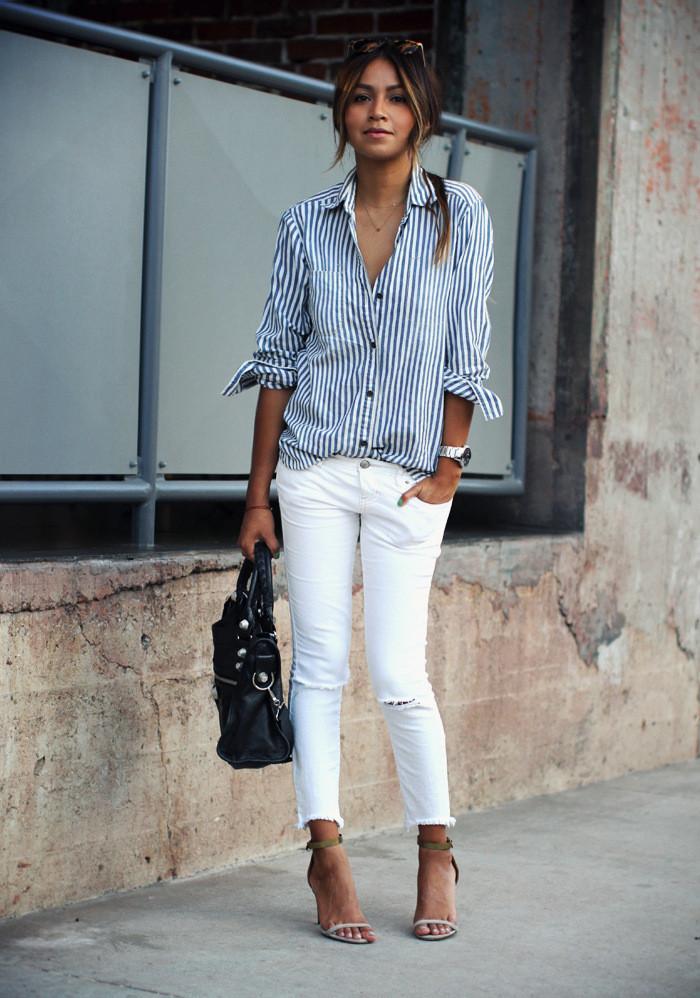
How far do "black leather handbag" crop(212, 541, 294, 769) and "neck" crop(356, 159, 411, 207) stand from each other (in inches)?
33.2

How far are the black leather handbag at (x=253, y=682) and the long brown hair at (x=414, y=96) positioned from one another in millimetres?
855

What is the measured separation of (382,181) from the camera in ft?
11.2

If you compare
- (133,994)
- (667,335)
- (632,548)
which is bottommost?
(133,994)

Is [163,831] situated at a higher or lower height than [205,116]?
lower

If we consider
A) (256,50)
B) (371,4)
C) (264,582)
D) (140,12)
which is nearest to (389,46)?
(264,582)

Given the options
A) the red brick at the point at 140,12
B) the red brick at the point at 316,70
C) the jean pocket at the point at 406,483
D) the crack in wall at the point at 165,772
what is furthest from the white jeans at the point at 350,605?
the red brick at the point at 140,12

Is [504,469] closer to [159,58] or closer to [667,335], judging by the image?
[667,335]

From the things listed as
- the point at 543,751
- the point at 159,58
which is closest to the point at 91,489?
the point at 159,58

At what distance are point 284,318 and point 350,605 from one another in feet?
2.17

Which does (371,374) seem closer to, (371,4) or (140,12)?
(371,4)

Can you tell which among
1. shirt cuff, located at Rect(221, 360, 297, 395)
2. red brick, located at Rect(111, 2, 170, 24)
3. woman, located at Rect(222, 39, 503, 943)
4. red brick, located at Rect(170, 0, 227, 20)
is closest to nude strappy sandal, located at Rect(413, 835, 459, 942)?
woman, located at Rect(222, 39, 503, 943)

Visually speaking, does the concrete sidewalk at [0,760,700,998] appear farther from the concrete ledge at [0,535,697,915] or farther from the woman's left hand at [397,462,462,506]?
the woman's left hand at [397,462,462,506]

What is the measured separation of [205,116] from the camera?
14.0ft

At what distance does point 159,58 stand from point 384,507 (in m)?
1.52
